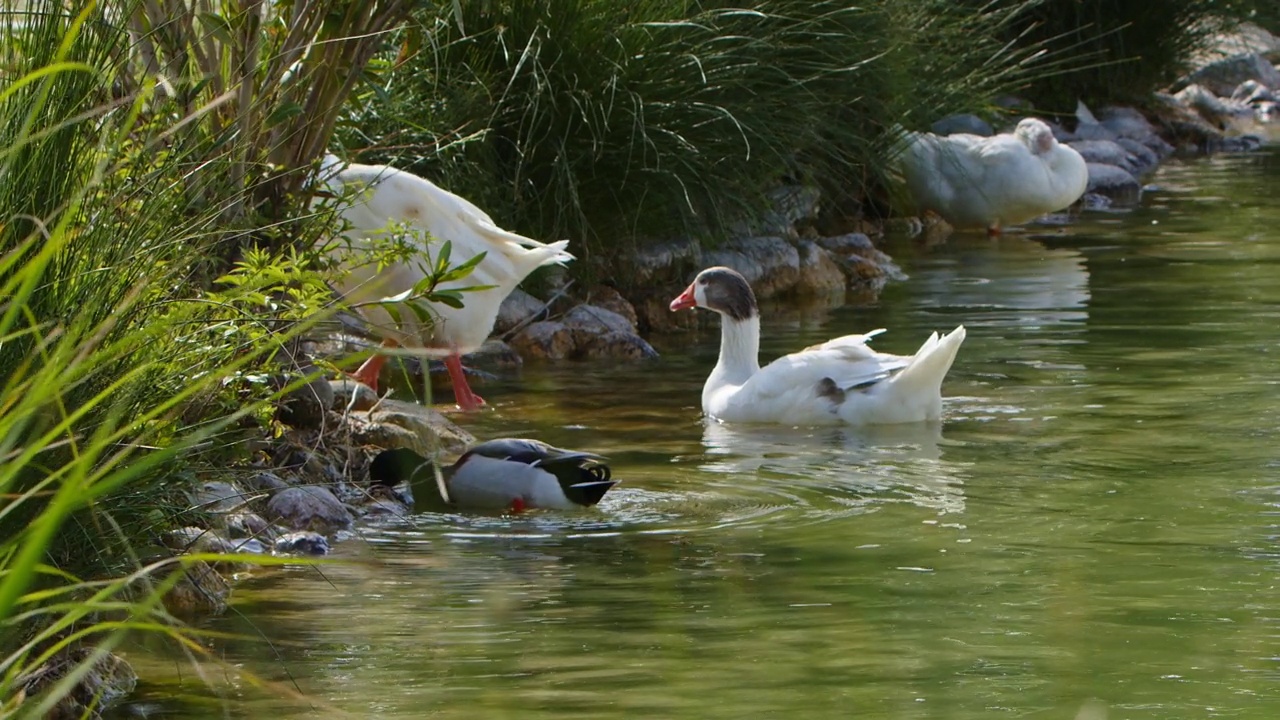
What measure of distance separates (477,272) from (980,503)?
2.58m

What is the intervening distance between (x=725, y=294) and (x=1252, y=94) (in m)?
19.1

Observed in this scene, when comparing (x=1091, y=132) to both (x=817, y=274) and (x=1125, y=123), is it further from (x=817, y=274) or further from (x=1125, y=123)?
(x=817, y=274)

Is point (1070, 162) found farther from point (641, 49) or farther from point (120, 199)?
point (120, 199)

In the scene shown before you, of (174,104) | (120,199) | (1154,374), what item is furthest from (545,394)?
(120,199)

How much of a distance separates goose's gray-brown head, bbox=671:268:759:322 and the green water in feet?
1.37

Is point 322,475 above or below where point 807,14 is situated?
below

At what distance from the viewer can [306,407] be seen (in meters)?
6.48

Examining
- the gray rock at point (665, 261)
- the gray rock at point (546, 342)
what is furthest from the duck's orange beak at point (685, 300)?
the gray rock at point (665, 261)

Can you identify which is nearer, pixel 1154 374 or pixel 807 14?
pixel 1154 374

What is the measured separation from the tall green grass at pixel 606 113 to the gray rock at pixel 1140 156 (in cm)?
839

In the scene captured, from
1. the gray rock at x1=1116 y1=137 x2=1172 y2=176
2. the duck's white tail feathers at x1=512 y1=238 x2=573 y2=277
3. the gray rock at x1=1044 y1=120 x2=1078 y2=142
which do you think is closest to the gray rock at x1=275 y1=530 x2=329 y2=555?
the duck's white tail feathers at x1=512 y1=238 x2=573 y2=277

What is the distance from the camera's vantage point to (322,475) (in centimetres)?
627

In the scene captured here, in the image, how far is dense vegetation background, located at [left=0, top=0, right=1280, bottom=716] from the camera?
3186mm

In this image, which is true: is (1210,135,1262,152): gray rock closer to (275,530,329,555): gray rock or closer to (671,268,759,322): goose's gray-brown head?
(671,268,759,322): goose's gray-brown head
